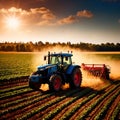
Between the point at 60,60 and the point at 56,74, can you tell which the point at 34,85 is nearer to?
the point at 56,74

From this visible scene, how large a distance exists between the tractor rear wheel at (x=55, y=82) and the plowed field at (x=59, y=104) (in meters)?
0.29

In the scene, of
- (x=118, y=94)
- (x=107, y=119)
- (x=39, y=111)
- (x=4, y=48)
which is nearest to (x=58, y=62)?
(x=118, y=94)

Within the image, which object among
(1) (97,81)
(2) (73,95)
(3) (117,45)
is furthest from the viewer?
(3) (117,45)

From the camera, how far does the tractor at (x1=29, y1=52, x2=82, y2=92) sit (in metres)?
13.6

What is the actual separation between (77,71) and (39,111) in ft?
19.7

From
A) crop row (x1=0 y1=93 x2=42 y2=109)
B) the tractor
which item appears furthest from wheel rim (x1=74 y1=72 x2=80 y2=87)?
crop row (x1=0 y1=93 x2=42 y2=109)

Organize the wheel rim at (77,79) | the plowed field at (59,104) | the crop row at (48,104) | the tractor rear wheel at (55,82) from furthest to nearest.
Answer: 1. the wheel rim at (77,79)
2. the tractor rear wheel at (55,82)
3. the plowed field at (59,104)
4. the crop row at (48,104)

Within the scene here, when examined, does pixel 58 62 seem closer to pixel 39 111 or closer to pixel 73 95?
pixel 73 95

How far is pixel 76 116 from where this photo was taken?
962 centimetres

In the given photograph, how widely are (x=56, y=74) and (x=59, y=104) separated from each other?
274cm

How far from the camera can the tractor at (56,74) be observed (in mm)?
13602

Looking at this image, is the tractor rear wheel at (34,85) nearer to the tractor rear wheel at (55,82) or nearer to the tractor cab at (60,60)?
the tractor rear wheel at (55,82)

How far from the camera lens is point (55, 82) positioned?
44.5 ft

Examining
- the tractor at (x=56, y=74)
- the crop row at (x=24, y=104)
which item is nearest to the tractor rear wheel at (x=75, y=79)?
the tractor at (x=56, y=74)
